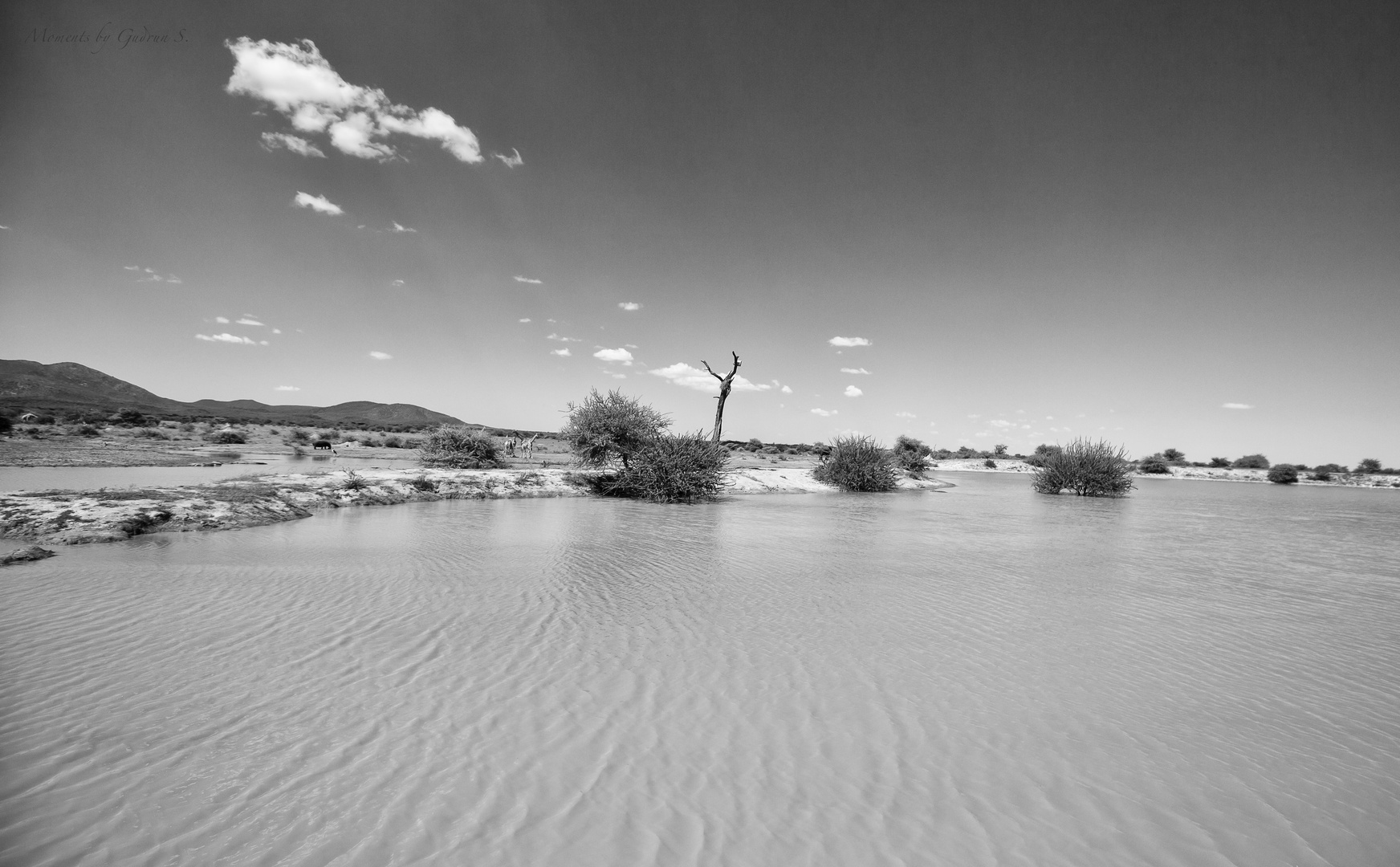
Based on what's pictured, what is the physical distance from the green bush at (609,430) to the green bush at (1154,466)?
186ft

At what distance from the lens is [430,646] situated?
16.5 feet

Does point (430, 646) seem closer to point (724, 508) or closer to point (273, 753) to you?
point (273, 753)

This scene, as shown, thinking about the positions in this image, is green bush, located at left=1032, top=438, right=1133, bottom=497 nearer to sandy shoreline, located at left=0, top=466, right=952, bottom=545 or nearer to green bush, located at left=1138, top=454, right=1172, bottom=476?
sandy shoreline, located at left=0, top=466, right=952, bottom=545

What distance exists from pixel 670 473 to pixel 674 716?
623 inches

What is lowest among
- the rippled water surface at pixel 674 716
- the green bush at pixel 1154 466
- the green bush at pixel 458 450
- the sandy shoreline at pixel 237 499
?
the rippled water surface at pixel 674 716

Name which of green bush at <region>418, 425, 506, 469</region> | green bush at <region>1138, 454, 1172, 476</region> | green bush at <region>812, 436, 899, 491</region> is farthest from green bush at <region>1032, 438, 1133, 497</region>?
green bush at <region>1138, 454, 1172, 476</region>

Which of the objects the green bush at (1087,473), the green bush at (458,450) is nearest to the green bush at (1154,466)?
the green bush at (1087,473)

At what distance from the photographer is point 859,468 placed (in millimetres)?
27234

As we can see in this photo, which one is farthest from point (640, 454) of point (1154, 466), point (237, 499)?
point (1154, 466)

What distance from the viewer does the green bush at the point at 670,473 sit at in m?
19.7

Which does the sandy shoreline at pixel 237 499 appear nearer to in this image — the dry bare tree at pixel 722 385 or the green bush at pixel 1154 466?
the dry bare tree at pixel 722 385

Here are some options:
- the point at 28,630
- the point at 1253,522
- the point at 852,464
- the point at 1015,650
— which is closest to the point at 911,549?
the point at 1015,650

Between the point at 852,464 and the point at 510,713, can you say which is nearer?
the point at 510,713

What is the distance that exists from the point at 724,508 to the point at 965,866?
1521cm
